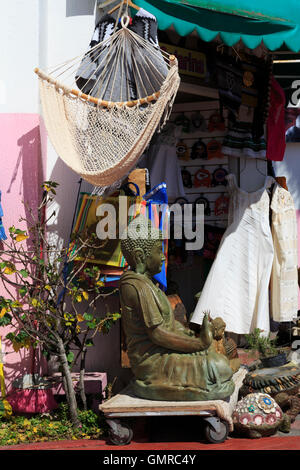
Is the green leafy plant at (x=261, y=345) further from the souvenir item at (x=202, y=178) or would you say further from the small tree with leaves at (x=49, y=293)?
the souvenir item at (x=202, y=178)

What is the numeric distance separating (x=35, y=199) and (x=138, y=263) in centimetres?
137

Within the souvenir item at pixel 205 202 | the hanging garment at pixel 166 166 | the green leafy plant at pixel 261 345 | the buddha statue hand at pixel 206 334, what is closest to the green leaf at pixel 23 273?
the buddha statue hand at pixel 206 334

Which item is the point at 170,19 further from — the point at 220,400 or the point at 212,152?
the point at 220,400

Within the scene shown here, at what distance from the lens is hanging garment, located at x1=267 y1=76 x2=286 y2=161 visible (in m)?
6.43

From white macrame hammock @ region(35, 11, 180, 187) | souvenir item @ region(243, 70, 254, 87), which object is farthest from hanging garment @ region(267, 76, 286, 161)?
white macrame hammock @ region(35, 11, 180, 187)

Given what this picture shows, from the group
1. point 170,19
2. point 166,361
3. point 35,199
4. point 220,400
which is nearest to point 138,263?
point 166,361

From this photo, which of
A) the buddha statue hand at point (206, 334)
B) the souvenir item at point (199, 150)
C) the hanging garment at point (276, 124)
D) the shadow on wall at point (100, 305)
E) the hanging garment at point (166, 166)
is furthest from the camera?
the souvenir item at point (199, 150)

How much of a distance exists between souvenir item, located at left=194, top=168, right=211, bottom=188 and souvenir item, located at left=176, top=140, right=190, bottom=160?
0.70ft

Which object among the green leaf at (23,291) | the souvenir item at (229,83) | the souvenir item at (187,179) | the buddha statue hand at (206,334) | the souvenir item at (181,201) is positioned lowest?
the buddha statue hand at (206,334)

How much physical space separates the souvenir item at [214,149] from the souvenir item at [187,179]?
0.96ft

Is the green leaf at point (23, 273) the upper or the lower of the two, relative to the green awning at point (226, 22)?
lower

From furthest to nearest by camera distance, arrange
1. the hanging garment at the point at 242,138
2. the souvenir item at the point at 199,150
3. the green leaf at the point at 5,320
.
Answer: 1. the souvenir item at the point at 199,150
2. the hanging garment at the point at 242,138
3. the green leaf at the point at 5,320

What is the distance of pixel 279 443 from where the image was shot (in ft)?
13.4

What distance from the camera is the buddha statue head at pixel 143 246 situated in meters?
4.22
